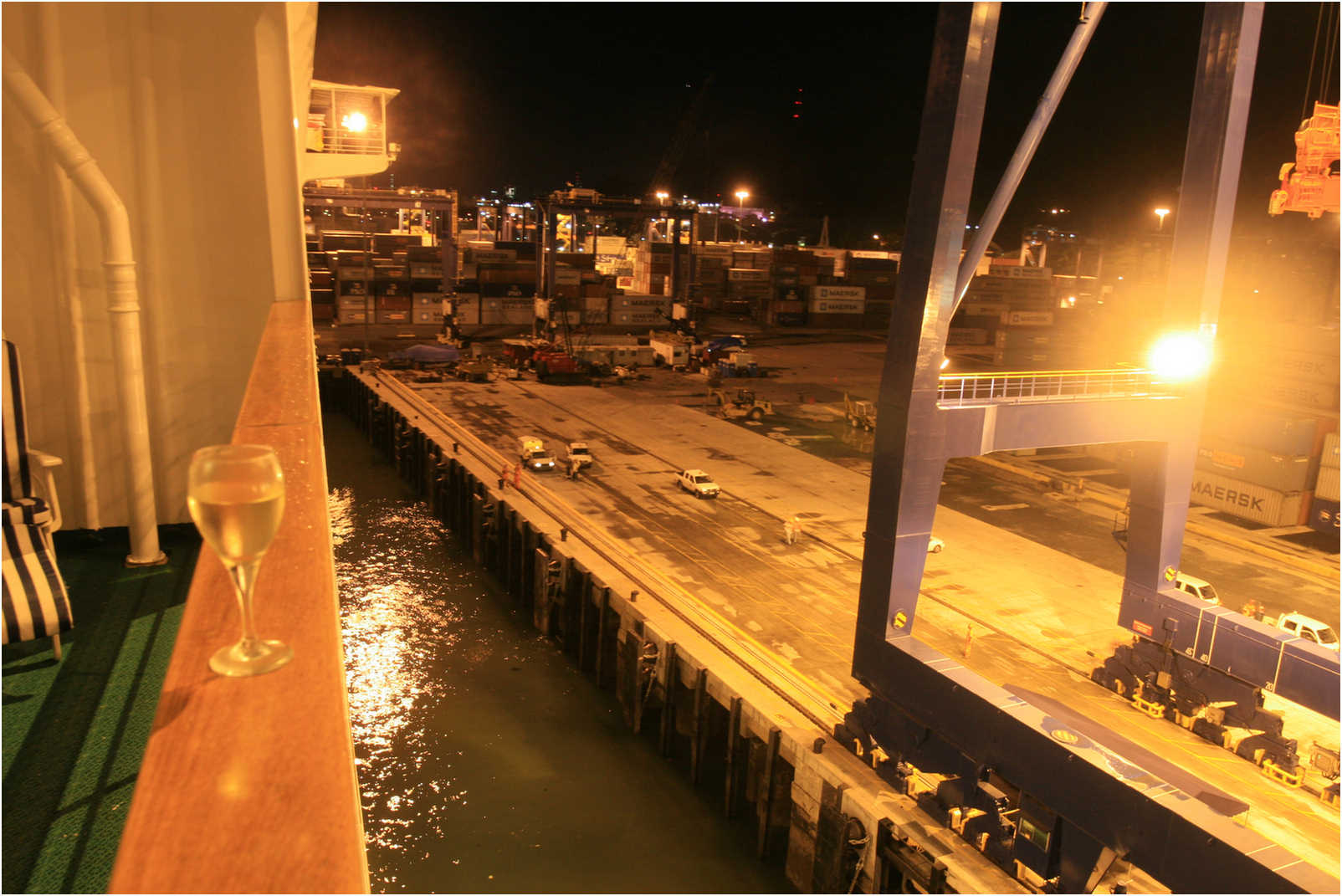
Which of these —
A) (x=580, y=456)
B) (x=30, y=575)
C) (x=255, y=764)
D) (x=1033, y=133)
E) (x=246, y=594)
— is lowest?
(x=580, y=456)

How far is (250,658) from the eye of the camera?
5.63 ft

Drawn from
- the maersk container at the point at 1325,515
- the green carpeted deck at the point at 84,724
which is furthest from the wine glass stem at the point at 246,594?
the maersk container at the point at 1325,515

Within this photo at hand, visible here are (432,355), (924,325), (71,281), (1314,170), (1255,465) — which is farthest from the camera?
(432,355)

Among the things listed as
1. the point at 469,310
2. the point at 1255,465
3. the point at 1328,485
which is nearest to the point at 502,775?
the point at 1255,465

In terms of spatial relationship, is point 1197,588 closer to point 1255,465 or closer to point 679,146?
point 1255,465

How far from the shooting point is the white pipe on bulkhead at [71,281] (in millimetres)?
9086

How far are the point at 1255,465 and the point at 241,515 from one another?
24542 millimetres

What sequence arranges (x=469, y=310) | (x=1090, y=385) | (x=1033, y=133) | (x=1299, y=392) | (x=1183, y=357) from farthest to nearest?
(x=469, y=310), (x=1299, y=392), (x=1183, y=357), (x=1090, y=385), (x=1033, y=133)

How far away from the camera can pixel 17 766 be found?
664cm

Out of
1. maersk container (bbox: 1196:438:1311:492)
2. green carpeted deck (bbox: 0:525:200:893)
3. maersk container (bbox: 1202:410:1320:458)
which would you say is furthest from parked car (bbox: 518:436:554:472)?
maersk container (bbox: 1202:410:1320:458)

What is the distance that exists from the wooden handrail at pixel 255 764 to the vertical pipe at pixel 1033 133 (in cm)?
990

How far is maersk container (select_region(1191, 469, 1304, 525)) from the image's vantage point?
822 inches

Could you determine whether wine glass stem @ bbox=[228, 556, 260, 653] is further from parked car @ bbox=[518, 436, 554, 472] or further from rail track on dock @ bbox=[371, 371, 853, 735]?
parked car @ bbox=[518, 436, 554, 472]

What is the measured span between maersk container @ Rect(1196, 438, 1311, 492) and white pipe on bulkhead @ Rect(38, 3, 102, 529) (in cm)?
2164
